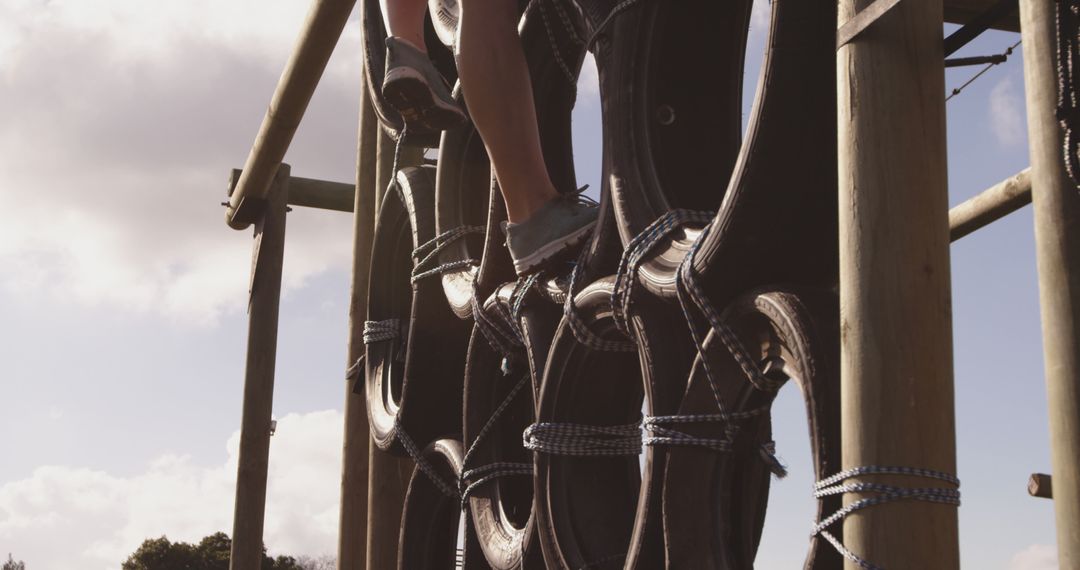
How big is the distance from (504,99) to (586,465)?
81 centimetres

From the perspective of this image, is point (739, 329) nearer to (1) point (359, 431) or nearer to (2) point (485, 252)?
(2) point (485, 252)

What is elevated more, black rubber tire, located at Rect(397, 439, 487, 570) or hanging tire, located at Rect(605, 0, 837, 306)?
hanging tire, located at Rect(605, 0, 837, 306)

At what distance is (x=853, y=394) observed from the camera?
1622mm

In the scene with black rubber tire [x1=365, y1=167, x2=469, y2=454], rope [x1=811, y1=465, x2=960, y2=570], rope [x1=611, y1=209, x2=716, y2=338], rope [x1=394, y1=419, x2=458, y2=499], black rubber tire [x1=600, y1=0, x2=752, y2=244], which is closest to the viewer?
rope [x1=811, y1=465, x2=960, y2=570]

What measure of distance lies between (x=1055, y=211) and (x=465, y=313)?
1.52 metres

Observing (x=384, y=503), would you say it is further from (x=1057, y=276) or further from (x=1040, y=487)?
(x=1057, y=276)

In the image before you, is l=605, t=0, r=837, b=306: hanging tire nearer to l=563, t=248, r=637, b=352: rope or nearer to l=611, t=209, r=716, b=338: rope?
l=611, t=209, r=716, b=338: rope

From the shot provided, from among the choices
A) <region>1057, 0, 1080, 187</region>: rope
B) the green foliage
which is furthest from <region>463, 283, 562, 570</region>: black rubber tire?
the green foliage

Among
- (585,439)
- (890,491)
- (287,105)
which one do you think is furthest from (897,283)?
(287,105)

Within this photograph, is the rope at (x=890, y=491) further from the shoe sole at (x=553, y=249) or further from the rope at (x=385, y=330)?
the rope at (x=385, y=330)

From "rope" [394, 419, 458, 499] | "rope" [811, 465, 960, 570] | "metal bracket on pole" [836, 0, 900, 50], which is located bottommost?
"rope" [811, 465, 960, 570]

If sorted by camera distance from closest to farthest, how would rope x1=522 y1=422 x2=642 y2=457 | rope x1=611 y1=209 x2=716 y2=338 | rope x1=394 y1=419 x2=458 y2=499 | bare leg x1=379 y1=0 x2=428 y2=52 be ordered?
1. rope x1=611 y1=209 x2=716 y2=338
2. rope x1=522 y1=422 x2=642 y2=457
3. bare leg x1=379 y1=0 x2=428 y2=52
4. rope x1=394 y1=419 x2=458 y2=499

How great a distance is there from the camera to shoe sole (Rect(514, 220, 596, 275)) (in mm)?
2705

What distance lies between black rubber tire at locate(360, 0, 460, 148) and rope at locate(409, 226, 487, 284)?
340 millimetres
